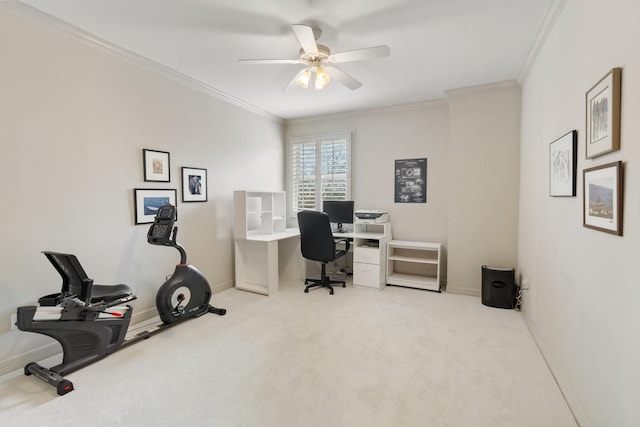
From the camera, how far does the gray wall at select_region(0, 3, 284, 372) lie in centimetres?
221

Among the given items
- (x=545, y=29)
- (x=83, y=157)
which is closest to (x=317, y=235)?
(x=83, y=157)

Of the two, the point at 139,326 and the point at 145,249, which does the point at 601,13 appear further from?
the point at 139,326

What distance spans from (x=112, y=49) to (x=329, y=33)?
2.02 m

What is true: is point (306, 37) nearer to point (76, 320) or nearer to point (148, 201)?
point (148, 201)

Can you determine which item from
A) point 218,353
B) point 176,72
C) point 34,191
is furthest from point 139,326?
point 176,72

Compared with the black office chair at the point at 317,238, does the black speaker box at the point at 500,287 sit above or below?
below

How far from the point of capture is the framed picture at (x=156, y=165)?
312 centimetres

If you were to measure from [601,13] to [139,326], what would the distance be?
13.8 feet

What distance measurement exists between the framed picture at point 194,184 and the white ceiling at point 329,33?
3.63 ft

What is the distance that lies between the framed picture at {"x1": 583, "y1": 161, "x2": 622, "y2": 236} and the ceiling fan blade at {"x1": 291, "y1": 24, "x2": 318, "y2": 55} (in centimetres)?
192

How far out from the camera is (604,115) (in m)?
1.45

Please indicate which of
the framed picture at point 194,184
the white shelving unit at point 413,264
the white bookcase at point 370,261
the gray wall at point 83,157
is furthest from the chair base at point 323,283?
the framed picture at point 194,184

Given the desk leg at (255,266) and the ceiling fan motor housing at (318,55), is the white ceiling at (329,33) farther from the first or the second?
the desk leg at (255,266)

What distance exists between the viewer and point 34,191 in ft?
7.58
